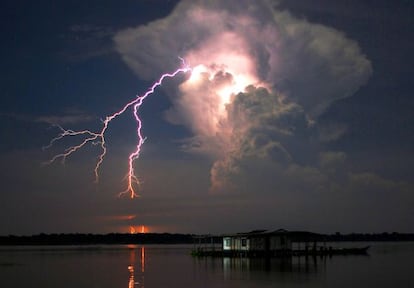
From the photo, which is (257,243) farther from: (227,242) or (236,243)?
(227,242)

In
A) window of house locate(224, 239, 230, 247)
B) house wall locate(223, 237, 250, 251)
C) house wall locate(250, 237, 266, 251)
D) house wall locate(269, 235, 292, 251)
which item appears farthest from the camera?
window of house locate(224, 239, 230, 247)

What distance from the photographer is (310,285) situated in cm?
4209

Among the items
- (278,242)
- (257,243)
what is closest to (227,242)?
(257,243)

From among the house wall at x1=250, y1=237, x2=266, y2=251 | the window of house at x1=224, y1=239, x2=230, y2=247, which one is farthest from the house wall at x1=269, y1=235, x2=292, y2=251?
the window of house at x1=224, y1=239, x2=230, y2=247

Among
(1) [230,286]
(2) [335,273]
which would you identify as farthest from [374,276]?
(1) [230,286]

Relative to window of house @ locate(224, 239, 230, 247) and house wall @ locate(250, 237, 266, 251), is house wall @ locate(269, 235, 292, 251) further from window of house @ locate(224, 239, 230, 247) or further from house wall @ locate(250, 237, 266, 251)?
window of house @ locate(224, 239, 230, 247)

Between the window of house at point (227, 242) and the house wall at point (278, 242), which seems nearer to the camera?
the house wall at point (278, 242)

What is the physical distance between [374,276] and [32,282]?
3063 centimetres

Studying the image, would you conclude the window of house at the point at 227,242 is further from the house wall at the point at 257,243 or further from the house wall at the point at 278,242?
the house wall at the point at 278,242

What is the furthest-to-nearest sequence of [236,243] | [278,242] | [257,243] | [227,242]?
[227,242] < [236,243] < [257,243] < [278,242]

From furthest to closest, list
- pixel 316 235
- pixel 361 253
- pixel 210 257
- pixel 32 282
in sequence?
1. pixel 361 253
2. pixel 210 257
3. pixel 316 235
4. pixel 32 282

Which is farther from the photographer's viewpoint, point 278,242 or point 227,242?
point 227,242

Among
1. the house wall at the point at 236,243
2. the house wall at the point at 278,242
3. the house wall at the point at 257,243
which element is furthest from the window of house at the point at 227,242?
the house wall at the point at 278,242

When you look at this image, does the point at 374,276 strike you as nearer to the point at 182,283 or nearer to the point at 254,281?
the point at 254,281
